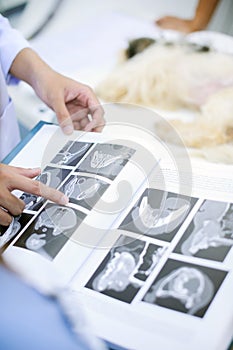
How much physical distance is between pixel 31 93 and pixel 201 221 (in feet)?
2.24

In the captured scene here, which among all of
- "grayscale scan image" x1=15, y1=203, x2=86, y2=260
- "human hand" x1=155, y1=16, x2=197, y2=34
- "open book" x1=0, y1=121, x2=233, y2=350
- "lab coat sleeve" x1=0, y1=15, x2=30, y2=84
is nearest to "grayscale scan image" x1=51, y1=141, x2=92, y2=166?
"open book" x1=0, y1=121, x2=233, y2=350

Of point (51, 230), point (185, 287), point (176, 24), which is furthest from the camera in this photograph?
point (176, 24)

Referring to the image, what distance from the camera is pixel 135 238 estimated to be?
75 cm

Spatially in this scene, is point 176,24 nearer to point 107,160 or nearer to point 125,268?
point 107,160

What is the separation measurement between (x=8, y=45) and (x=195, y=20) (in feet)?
2.41

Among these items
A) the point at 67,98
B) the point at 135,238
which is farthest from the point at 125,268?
the point at 67,98

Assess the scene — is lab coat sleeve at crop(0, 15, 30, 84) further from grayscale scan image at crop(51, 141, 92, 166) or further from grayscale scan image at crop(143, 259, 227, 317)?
grayscale scan image at crop(143, 259, 227, 317)

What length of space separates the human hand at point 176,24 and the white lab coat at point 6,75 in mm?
596

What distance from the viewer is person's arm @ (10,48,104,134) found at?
3.17 ft

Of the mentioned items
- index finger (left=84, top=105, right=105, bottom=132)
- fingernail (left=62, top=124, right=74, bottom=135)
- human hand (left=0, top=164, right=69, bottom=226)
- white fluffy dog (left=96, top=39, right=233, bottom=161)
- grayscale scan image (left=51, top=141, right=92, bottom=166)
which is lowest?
human hand (left=0, top=164, right=69, bottom=226)

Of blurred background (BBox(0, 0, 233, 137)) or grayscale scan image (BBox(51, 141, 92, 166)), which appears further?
blurred background (BBox(0, 0, 233, 137))

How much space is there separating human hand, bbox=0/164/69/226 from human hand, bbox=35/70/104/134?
18 centimetres

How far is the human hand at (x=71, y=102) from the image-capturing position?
38.1 inches

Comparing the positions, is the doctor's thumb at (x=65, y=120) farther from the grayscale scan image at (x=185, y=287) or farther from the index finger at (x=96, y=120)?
the grayscale scan image at (x=185, y=287)
